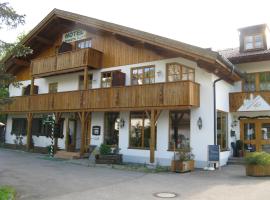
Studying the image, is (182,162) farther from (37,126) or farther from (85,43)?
(37,126)

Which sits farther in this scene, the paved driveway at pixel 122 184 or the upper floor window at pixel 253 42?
the upper floor window at pixel 253 42

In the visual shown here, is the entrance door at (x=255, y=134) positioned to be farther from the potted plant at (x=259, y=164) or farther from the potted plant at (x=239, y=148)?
the potted plant at (x=259, y=164)

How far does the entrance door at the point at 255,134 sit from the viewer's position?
19.4m

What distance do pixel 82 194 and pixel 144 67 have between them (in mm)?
10965

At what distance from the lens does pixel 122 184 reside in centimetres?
1215

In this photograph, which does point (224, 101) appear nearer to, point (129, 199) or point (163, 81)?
point (163, 81)

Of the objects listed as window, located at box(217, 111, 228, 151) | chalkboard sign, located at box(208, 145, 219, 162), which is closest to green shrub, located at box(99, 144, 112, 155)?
chalkboard sign, located at box(208, 145, 219, 162)

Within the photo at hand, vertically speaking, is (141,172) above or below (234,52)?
below

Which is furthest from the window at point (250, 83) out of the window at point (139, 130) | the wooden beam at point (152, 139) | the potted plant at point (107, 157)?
the potted plant at point (107, 157)

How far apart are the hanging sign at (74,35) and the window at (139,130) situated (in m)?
7.26

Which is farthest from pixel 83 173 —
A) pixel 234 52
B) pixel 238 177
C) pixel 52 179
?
pixel 234 52

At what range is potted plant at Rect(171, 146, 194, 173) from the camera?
611 inches

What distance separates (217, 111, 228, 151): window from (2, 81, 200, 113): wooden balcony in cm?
190

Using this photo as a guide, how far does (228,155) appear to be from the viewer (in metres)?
19.1
